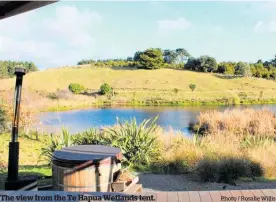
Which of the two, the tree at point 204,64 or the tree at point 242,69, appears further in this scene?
the tree at point 204,64

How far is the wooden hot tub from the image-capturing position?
397cm

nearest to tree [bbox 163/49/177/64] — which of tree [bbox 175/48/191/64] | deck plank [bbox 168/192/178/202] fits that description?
tree [bbox 175/48/191/64]

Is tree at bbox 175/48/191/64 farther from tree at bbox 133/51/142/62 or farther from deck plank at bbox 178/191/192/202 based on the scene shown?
deck plank at bbox 178/191/192/202

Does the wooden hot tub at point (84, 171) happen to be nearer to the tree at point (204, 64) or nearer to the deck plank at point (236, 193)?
the deck plank at point (236, 193)

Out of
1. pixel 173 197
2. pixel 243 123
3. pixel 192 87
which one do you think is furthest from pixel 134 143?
pixel 192 87

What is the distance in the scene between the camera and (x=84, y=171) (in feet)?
13.0

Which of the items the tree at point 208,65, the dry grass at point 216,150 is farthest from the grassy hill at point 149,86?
the dry grass at point 216,150

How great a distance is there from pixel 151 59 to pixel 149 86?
9.99 meters

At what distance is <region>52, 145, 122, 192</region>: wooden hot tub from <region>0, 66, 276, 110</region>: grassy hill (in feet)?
88.2

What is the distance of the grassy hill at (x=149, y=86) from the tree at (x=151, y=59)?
6.20 ft

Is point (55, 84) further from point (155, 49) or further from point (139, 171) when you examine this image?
point (139, 171)

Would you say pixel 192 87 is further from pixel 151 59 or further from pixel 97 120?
pixel 97 120

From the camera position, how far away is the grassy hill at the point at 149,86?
124 feet

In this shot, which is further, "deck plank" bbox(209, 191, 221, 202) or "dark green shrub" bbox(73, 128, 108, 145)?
"dark green shrub" bbox(73, 128, 108, 145)
